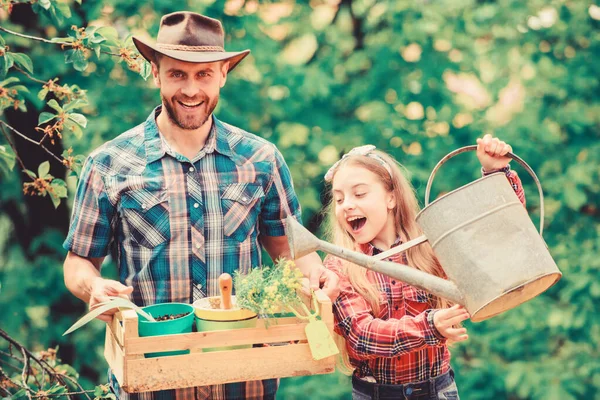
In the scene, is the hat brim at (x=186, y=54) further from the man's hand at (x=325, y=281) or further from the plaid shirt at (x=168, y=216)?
the man's hand at (x=325, y=281)

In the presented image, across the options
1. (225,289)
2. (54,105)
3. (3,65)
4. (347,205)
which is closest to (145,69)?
(54,105)

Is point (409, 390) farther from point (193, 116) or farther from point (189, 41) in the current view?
point (189, 41)

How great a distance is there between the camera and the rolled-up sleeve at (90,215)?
104 inches

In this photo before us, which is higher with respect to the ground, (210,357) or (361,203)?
(361,203)

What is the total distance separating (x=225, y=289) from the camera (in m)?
2.24

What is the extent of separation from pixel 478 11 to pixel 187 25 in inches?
124

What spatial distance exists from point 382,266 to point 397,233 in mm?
561

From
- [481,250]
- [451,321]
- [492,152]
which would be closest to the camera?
[481,250]

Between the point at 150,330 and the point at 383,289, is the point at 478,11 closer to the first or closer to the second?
the point at 383,289

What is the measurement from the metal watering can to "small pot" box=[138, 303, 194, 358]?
0.34 meters

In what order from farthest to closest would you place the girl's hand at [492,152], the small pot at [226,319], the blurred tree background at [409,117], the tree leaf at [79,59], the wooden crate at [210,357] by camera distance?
1. the blurred tree background at [409,117]
2. the tree leaf at [79,59]
3. the girl's hand at [492,152]
4. the small pot at [226,319]
5. the wooden crate at [210,357]

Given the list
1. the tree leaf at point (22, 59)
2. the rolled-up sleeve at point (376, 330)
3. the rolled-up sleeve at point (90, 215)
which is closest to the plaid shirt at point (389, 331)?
the rolled-up sleeve at point (376, 330)

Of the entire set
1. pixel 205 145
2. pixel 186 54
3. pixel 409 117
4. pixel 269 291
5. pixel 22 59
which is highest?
pixel 409 117

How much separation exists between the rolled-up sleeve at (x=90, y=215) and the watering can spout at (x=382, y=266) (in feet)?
2.34
